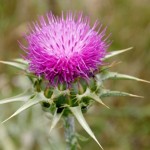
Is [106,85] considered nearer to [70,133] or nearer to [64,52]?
[70,133]

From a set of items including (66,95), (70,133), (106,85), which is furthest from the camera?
(106,85)

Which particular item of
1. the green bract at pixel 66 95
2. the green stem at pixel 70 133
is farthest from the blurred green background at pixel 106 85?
the green bract at pixel 66 95

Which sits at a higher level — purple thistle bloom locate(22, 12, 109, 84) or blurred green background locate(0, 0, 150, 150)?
purple thistle bloom locate(22, 12, 109, 84)

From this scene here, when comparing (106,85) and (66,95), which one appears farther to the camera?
(106,85)

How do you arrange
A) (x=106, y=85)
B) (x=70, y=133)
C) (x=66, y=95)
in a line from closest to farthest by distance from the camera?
(x=66, y=95) → (x=70, y=133) → (x=106, y=85)

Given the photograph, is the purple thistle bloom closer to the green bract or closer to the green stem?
the green bract

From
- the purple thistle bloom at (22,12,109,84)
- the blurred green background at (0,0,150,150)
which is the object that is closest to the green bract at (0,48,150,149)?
the purple thistle bloom at (22,12,109,84)

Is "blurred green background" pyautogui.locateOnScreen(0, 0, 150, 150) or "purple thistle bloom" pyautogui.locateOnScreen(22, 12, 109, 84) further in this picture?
"blurred green background" pyautogui.locateOnScreen(0, 0, 150, 150)

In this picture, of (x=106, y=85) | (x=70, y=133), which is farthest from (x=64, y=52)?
(x=106, y=85)

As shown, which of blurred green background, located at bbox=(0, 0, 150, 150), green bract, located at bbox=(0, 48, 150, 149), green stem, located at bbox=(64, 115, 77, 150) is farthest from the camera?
blurred green background, located at bbox=(0, 0, 150, 150)
